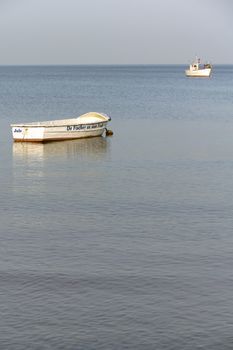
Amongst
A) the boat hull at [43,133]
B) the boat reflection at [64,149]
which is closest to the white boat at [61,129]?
the boat hull at [43,133]

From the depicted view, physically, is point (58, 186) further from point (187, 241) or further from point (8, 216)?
point (187, 241)

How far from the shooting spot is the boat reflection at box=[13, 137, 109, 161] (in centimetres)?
6906

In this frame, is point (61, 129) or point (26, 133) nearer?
point (26, 133)

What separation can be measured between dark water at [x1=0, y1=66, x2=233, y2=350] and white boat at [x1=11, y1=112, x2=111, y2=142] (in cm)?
633

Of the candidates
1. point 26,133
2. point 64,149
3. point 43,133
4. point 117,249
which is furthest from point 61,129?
point 117,249

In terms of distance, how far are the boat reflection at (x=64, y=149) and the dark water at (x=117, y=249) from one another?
1.11 feet

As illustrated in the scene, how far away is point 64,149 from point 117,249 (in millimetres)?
38381

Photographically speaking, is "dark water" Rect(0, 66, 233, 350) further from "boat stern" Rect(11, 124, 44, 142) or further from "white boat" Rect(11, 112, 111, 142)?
"white boat" Rect(11, 112, 111, 142)

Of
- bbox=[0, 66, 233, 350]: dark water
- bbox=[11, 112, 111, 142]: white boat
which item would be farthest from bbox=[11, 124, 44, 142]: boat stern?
bbox=[0, 66, 233, 350]: dark water

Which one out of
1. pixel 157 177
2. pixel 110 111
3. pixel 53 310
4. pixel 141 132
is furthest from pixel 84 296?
pixel 110 111

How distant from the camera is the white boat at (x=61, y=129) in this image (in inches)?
3066

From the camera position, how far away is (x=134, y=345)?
2569 centimetres

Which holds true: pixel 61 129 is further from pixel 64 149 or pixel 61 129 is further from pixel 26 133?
pixel 64 149

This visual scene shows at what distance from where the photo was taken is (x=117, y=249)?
3653cm
